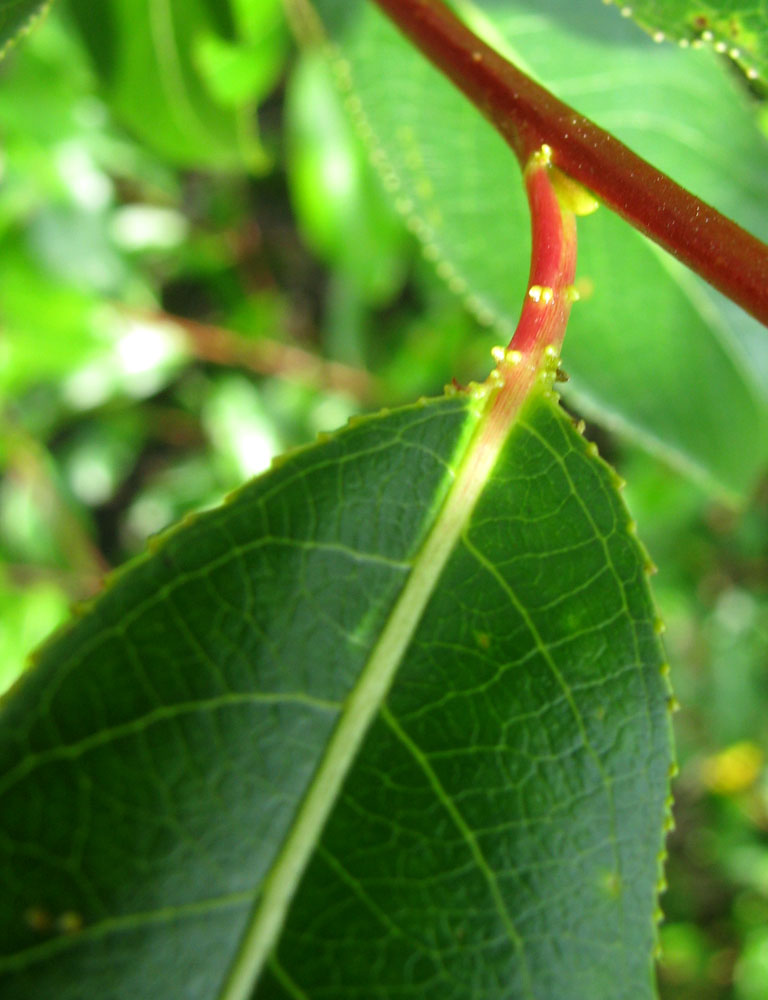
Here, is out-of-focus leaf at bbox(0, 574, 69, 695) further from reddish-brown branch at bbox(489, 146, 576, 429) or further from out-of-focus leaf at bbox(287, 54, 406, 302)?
reddish-brown branch at bbox(489, 146, 576, 429)

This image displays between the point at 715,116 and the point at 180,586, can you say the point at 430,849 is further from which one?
the point at 715,116

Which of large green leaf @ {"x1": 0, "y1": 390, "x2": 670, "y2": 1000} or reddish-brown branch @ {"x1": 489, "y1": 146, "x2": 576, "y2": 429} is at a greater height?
reddish-brown branch @ {"x1": 489, "y1": 146, "x2": 576, "y2": 429}

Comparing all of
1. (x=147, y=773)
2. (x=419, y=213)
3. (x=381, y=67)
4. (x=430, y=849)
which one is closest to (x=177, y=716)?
(x=147, y=773)

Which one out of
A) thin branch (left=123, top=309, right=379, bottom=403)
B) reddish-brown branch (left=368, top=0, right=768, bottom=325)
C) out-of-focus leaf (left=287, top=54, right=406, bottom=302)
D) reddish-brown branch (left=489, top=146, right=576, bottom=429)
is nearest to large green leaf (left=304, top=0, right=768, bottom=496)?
reddish-brown branch (left=368, top=0, right=768, bottom=325)

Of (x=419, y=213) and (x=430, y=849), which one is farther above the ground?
(x=419, y=213)

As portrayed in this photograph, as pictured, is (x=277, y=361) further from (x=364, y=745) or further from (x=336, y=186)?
(x=364, y=745)

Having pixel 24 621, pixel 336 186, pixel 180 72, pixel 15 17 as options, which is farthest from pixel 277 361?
pixel 15 17
